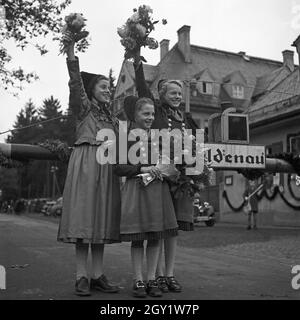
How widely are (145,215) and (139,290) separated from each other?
68 centimetres

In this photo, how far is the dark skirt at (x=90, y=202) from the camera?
14.1 ft

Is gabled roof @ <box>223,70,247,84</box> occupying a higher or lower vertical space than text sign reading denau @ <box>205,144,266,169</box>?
higher

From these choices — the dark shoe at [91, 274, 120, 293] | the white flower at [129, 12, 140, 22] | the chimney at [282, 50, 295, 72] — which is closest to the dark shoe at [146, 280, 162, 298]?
the dark shoe at [91, 274, 120, 293]

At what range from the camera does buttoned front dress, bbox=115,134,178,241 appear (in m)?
4.17

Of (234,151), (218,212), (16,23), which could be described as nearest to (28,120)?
(218,212)

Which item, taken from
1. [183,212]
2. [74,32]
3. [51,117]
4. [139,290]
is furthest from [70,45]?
[51,117]

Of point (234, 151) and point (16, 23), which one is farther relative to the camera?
point (16, 23)

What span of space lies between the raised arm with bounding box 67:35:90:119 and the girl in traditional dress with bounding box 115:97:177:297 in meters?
0.71

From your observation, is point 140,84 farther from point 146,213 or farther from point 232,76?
point 232,76

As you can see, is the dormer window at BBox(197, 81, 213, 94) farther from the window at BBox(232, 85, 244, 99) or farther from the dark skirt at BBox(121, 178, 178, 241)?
the dark skirt at BBox(121, 178, 178, 241)

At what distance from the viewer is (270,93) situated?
922 inches

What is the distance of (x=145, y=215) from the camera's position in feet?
13.8
